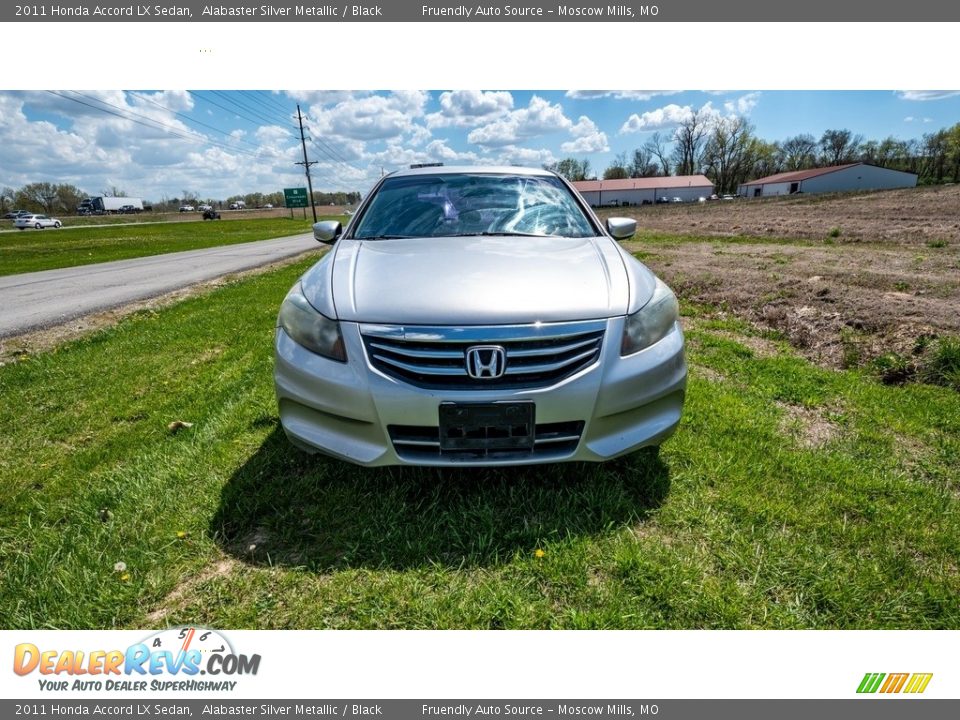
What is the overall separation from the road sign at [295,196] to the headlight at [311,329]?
6290 cm

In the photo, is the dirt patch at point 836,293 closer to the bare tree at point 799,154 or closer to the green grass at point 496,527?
the green grass at point 496,527

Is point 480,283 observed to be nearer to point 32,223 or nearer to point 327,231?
point 327,231

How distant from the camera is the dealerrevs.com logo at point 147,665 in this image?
1616mm

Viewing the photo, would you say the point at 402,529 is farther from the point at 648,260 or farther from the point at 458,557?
the point at 648,260

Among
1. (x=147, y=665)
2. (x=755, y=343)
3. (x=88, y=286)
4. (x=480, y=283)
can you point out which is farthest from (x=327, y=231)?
(x=88, y=286)

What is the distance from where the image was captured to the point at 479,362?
1.94 meters

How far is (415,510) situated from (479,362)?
31.8 inches

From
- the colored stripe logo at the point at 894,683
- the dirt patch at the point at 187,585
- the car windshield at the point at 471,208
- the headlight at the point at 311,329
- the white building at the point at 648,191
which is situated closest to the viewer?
the colored stripe logo at the point at 894,683

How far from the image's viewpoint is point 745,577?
189 cm

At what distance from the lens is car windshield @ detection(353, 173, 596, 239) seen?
3.02 m

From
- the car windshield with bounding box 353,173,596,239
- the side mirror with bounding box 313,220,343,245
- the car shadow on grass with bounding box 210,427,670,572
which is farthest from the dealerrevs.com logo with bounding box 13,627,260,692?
the side mirror with bounding box 313,220,343,245

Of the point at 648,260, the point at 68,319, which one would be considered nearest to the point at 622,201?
the point at 648,260

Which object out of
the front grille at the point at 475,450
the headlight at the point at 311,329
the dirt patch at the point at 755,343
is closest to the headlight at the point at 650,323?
the front grille at the point at 475,450

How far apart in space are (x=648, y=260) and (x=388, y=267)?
911cm
